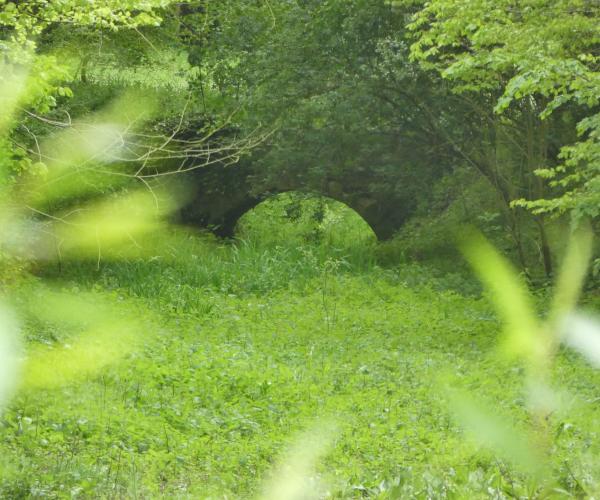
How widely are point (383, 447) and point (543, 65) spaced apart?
151 inches

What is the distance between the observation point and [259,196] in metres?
18.3

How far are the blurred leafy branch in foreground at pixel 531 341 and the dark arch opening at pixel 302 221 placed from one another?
139 inches

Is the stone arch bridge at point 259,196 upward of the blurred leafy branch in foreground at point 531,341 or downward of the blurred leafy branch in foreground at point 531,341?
downward

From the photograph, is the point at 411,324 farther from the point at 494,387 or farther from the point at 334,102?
the point at 334,102

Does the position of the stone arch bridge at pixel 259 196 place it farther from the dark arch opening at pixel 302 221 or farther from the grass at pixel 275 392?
the grass at pixel 275 392

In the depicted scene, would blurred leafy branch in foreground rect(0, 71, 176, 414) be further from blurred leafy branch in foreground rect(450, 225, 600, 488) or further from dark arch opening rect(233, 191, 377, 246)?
blurred leafy branch in foreground rect(450, 225, 600, 488)

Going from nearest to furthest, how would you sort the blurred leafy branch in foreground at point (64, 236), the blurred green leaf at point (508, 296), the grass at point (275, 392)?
1. the grass at point (275, 392)
2. the blurred leafy branch in foreground at point (64, 236)
3. the blurred green leaf at point (508, 296)

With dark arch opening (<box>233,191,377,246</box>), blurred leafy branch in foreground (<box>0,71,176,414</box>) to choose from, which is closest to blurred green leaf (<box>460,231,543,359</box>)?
dark arch opening (<box>233,191,377,246</box>)

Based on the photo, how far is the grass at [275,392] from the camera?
580 cm

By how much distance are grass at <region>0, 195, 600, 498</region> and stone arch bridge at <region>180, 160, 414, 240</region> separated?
7.38 ft

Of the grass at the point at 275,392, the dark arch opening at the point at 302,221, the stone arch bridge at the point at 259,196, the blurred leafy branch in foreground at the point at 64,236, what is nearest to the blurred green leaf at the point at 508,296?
the grass at the point at 275,392

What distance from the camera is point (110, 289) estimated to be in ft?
44.2

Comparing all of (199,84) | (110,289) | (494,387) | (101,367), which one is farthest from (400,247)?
(101,367)

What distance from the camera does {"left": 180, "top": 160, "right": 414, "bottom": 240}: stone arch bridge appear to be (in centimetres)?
1739
